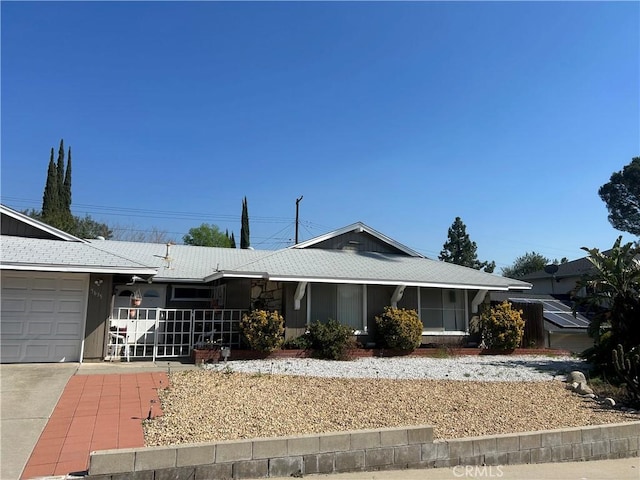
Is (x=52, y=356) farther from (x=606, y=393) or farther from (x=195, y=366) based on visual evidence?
(x=606, y=393)

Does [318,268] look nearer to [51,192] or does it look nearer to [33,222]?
[33,222]

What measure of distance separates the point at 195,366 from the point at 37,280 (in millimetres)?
4516

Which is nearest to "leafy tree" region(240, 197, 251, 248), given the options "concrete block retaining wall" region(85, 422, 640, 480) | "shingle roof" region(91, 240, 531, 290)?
"shingle roof" region(91, 240, 531, 290)

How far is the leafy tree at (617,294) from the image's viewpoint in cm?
1196

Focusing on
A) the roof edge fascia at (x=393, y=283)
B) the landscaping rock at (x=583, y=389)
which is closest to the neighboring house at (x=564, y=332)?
the roof edge fascia at (x=393, y=283)

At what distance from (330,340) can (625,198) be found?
121 feet

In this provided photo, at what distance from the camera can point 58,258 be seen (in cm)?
1138

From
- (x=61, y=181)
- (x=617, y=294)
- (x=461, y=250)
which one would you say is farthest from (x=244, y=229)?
(x=617, y=294)

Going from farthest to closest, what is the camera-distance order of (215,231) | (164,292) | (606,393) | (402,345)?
(215,231), (164,292), (402,345), (606,393)

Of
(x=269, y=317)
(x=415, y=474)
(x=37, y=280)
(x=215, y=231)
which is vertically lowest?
(x=415, y=474)

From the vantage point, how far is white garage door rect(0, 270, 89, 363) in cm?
1116

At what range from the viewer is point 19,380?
Result: 359 inches

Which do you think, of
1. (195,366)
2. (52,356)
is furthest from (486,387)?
(52,356)

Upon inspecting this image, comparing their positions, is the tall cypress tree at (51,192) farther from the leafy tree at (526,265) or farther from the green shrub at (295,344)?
the leafy tree at (526,265)
